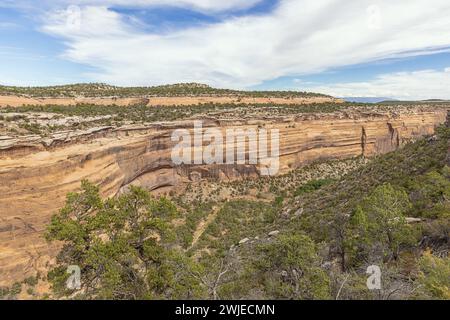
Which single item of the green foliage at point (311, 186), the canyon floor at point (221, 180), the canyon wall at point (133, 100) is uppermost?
the canyon wall at point (133, 100)

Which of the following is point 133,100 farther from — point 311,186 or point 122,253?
point 122,253

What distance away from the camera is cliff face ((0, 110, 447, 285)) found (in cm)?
1723

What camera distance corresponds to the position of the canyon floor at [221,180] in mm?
13023

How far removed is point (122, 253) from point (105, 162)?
15548mm

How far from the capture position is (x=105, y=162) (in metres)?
23.9

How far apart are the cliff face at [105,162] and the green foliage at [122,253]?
11.3ft

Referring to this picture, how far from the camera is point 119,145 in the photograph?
26000 mm

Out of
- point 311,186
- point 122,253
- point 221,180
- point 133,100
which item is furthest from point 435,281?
point 133,100

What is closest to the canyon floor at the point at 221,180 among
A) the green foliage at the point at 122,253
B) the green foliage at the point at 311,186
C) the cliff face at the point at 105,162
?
the cliff face at the point at 105,162

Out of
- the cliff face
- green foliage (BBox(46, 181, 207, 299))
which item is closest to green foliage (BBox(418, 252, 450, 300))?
green foliage (BBox(46, 181, 207, 299))

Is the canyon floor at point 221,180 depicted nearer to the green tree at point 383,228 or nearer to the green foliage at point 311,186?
the green foliage at point 311,186

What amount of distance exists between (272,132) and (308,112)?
9.89 metres

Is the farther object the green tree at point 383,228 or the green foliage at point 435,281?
Result: the green tree at point 383,228
